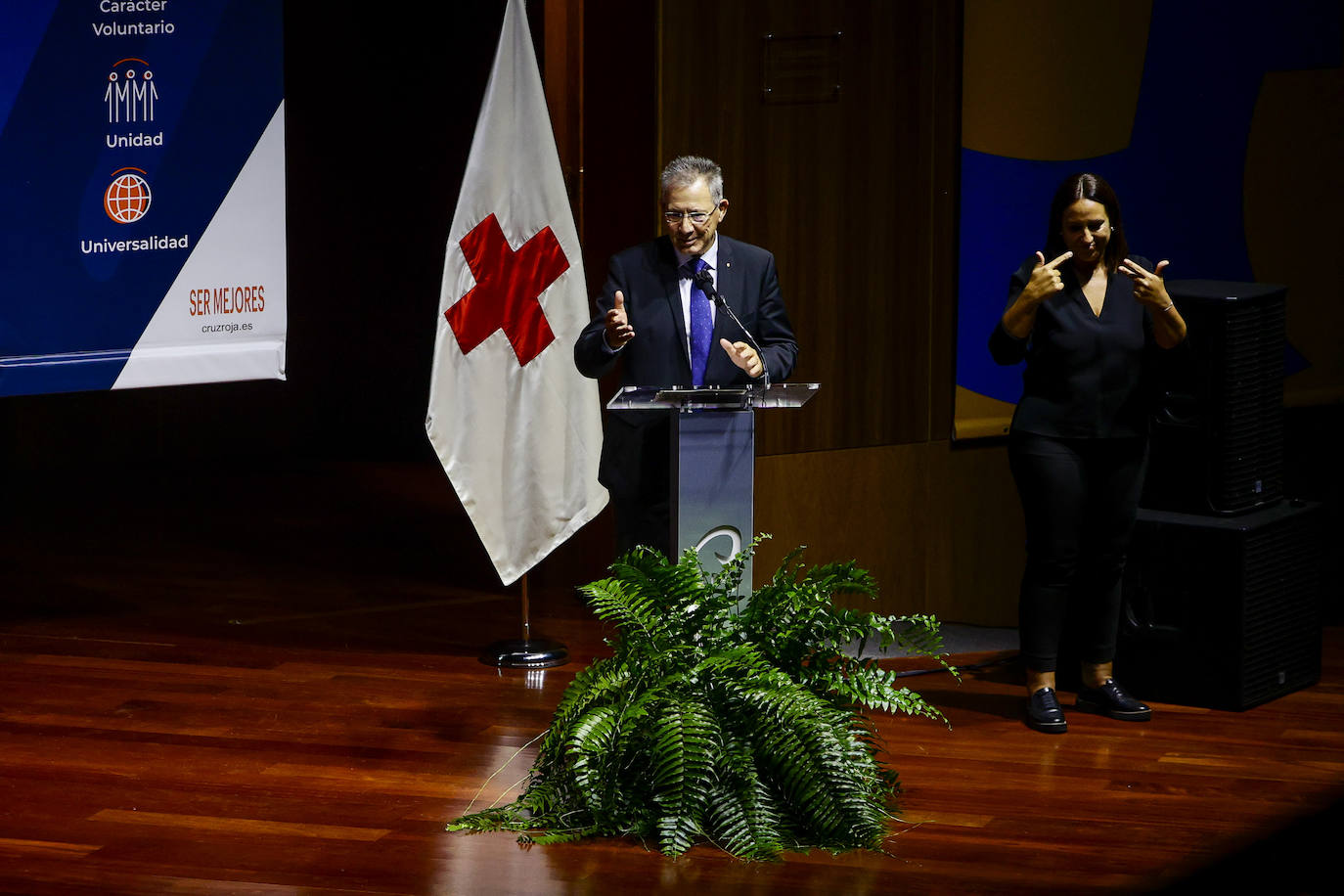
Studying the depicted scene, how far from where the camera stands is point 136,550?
689 centimetres

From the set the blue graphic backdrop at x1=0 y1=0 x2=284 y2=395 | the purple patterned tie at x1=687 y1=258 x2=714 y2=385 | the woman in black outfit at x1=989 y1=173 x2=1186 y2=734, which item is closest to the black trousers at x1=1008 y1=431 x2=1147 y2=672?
the woman in black outfit at x1=989 y1=173 x2=1186 y2=734

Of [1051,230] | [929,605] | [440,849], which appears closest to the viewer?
[440,849]

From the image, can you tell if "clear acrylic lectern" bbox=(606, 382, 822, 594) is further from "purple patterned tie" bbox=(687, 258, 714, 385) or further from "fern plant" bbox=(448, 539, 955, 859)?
"purple patterned tie" bbox=(687, 258, 714, 385)

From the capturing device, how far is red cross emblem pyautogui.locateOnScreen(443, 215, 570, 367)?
16.3 ft

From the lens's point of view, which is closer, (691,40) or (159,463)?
(691,40)

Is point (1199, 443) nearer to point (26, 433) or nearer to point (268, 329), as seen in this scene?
point (268, 329)

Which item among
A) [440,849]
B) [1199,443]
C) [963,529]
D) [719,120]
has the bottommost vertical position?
[440,849]

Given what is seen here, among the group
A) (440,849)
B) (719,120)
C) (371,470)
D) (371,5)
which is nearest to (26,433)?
(371,470)

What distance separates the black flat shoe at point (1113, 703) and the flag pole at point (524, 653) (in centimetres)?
167

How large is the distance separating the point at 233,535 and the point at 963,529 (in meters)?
3.48

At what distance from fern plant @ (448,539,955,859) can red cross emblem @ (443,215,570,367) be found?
1.50 metres

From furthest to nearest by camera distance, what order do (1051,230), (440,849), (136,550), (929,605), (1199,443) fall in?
(136,550) → (929,605) → (1199,443) → (1051,230) → (440,849)

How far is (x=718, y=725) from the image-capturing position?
134 inches

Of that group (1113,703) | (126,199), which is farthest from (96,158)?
(1113,703)
